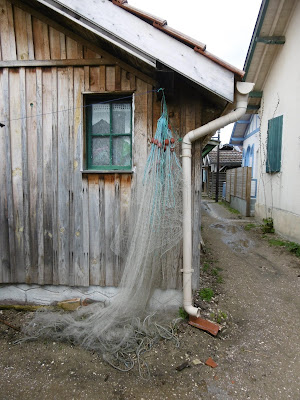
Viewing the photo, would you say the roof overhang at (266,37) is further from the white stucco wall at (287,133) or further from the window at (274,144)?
the window at (274,144)

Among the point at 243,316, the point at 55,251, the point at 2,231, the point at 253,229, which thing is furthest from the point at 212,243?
the point at 2,231

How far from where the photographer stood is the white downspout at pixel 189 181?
3.01 meters

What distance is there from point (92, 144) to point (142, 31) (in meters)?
1.53

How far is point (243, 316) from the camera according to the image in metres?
3.54

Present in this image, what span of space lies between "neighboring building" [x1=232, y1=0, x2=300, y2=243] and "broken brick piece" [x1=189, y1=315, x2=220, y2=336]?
442cm

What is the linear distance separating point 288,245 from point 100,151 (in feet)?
18.6

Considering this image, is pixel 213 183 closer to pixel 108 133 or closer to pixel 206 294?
pixel 206 294

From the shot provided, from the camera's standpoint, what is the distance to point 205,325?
124 inches

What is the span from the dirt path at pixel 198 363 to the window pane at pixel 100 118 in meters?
2.83

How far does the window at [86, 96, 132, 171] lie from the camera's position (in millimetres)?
3449

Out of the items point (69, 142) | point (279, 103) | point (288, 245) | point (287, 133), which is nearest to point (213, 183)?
point (279, 103)

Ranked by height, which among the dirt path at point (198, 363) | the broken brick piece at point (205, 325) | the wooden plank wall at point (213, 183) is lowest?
the dirt path at point (198, 363)

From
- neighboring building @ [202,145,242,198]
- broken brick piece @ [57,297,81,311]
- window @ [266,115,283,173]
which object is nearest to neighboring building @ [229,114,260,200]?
window @ [266,115,283,173]

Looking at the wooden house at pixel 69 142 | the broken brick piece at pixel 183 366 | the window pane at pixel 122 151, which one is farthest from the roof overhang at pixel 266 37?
the broken brick piece at pixel 183 366
